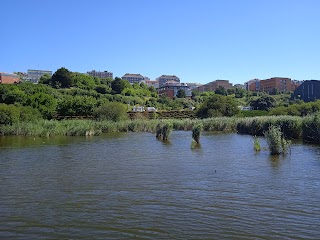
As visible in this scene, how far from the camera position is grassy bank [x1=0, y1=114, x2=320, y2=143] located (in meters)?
28.1

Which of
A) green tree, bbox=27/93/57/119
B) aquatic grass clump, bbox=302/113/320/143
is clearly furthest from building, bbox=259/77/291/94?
aquatic grass clump, bbox=302/113/320/143

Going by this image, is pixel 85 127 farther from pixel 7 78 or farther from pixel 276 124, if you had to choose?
pixel 7 78

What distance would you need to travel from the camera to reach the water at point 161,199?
7562 millimetres

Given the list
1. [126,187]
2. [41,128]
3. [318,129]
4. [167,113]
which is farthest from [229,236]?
[167,113]

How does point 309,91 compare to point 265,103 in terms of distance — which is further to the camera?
point 309,91

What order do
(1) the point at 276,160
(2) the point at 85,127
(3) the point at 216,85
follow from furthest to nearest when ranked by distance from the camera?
(3) the point at 216,85
(2) the point at 85,127
(1) the point at 276,160

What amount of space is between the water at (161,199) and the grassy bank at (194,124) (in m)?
11.3

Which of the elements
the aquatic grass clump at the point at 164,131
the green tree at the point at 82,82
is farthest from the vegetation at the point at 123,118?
the green tree at the point at 82,82

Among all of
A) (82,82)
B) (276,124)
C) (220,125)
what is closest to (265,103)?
(220,125)

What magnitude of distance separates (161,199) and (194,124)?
1003 inches

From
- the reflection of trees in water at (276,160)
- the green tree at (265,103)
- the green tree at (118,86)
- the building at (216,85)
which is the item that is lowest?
the reflection of trees in water at (276,160)

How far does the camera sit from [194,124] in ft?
116

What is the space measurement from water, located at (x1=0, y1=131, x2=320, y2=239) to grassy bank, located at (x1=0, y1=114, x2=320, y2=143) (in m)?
11.3

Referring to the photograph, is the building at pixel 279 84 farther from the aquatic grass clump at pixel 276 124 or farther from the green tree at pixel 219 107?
the aquatic grass clump at pixel 276 124
